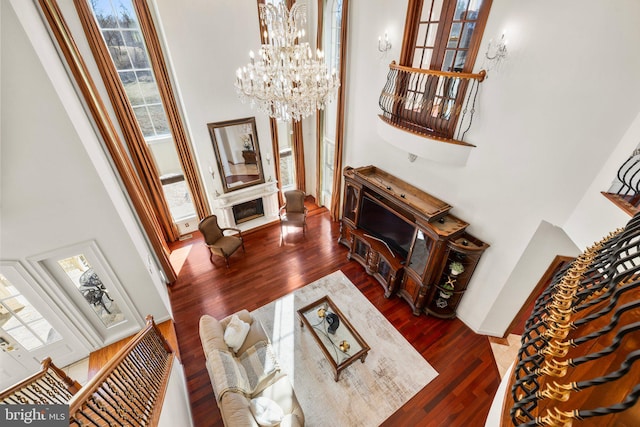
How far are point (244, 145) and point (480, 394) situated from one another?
585 centimetres

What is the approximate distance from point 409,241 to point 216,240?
12.7 feet

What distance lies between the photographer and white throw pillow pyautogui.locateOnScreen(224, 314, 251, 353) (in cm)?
369

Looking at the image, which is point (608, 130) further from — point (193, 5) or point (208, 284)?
point (208, 284)

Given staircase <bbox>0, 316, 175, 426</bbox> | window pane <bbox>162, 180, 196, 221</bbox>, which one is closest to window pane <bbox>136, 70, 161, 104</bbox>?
window pane <bbox>162, 180, 196, 221</bbox>

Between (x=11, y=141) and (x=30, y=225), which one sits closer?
(x=11, y=141)

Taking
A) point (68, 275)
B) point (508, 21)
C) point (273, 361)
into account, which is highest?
point (508, 21)

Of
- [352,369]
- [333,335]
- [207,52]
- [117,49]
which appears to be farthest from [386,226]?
[117,49]

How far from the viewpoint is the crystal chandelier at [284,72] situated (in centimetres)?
278

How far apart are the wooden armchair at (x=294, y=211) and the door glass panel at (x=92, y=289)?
3333 mm

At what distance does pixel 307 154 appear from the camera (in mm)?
7219

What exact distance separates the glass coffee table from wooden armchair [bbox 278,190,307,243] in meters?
2.29

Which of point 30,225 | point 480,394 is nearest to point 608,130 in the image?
point 480,394

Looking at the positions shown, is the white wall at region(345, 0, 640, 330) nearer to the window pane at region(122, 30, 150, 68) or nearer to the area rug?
the area rug

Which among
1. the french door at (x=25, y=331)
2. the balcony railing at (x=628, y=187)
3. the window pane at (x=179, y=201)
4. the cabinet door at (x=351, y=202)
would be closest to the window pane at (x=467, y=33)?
the balcony railing at (x=628, y=187)
